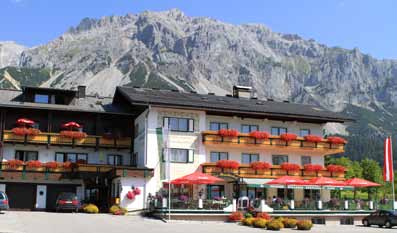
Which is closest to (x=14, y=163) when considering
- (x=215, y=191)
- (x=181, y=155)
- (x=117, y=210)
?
(x=117, y=210)

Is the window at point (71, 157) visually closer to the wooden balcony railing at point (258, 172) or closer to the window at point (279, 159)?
the wooden balcony railing at point (258, 172)

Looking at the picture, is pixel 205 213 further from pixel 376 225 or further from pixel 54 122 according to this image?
pixel 54 122

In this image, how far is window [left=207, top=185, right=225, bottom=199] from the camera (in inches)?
1772

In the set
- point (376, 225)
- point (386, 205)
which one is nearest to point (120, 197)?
point (376, 225)

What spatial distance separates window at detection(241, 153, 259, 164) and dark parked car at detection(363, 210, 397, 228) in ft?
36.2

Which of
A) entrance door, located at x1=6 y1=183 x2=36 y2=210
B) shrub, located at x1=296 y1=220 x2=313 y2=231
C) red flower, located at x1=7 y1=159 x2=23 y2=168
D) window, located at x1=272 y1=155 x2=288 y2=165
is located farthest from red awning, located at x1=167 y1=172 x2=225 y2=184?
entrance door, located at x1=6 y1=183 x2=36 y2=210

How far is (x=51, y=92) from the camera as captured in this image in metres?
49.5

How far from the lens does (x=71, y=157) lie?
47406mm

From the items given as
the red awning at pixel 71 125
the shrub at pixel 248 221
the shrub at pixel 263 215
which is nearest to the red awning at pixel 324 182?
the shrub at pixel 263 215

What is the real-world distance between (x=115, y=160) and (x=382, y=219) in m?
23.0

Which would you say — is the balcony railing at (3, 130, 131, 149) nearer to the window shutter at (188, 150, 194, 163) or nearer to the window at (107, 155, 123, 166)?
the window at (107, 155, 123, 166)

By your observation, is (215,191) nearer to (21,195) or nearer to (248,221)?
(248,221)

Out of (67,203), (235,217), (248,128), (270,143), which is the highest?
(248,128)

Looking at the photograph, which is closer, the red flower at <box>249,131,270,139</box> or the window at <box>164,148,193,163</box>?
the window at <box>164,148,193,163</box>
